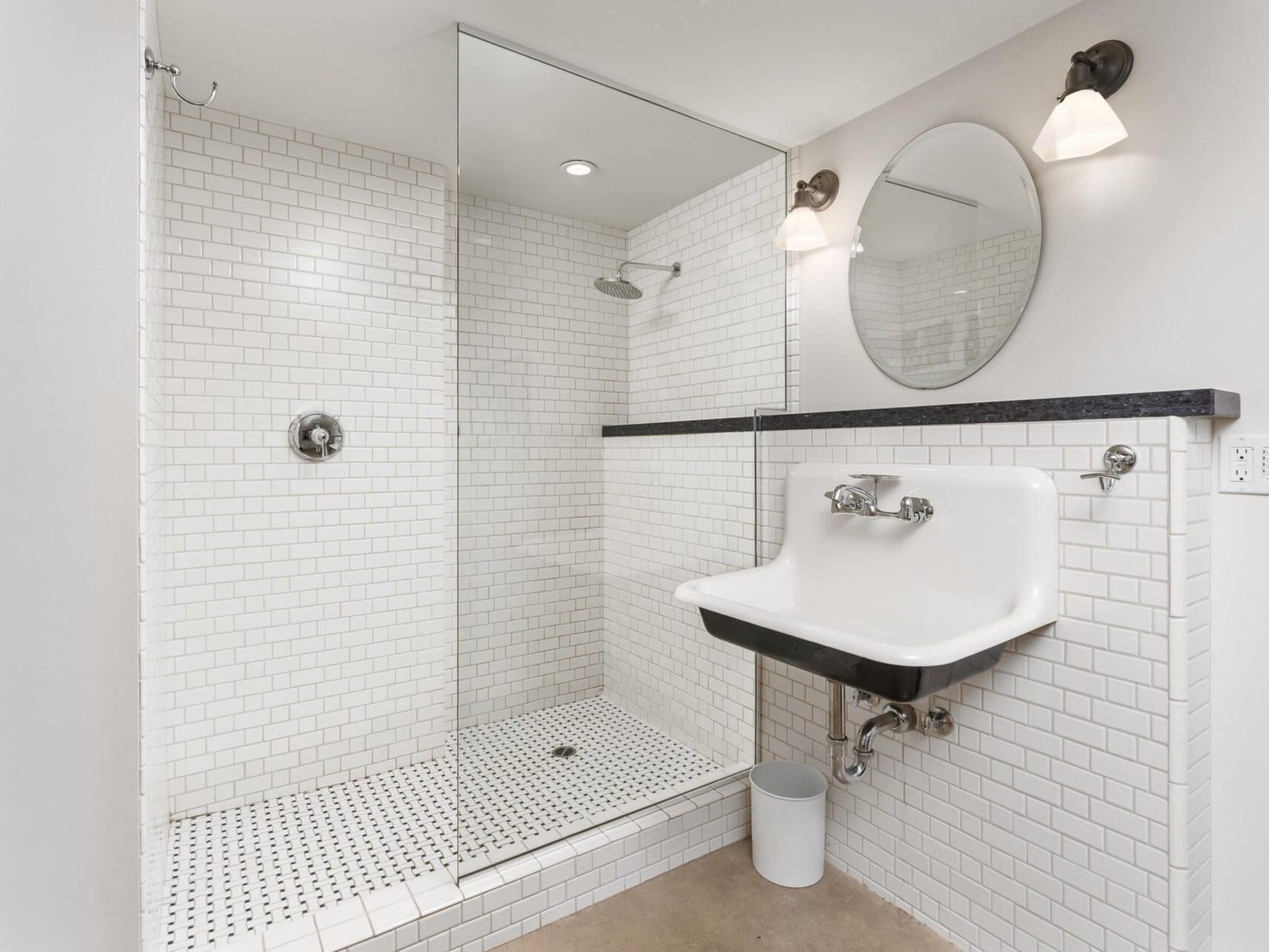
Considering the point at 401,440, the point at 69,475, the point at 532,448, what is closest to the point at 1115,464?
the point at 532,448

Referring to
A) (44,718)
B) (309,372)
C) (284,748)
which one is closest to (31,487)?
(44,718)

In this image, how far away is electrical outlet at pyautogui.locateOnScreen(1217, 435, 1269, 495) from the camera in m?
1.32

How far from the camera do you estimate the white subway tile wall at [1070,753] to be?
4.46ft

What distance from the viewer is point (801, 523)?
2.07 metres

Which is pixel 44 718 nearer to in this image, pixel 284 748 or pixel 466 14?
pixel 284 748

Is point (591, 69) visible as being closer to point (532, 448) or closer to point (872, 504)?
point (532, 448)

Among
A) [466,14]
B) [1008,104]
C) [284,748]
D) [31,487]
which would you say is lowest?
[284,748]

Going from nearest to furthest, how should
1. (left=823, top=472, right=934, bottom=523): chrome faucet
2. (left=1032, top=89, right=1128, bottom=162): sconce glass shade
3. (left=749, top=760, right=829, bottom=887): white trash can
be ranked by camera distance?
(left=1032, top=89, right=1128, bottom=162): sconce glass shade < (left=823, top=472, right=934, bottom=523): chrome faucet < (left=749, top=760, right=829, bottom=887): white trash can

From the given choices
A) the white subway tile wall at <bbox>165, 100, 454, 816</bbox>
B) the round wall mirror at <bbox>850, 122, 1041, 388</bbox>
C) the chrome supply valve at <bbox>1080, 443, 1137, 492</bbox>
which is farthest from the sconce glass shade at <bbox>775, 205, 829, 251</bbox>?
the white subway tile wall at <bbox>165, 100, 454, 816</bbox>

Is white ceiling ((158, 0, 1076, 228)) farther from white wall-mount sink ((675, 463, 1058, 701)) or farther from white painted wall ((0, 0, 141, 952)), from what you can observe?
white wall-mount sink ((675, 463, 1058, 701))

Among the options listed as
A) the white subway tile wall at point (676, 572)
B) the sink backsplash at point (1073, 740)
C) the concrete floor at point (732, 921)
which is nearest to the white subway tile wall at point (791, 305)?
the white subway tile wall at point (676, 572)

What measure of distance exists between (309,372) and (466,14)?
136 cm

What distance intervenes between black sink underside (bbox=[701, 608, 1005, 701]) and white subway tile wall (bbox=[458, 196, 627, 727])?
1.92 ft

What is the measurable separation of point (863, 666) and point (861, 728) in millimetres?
574
